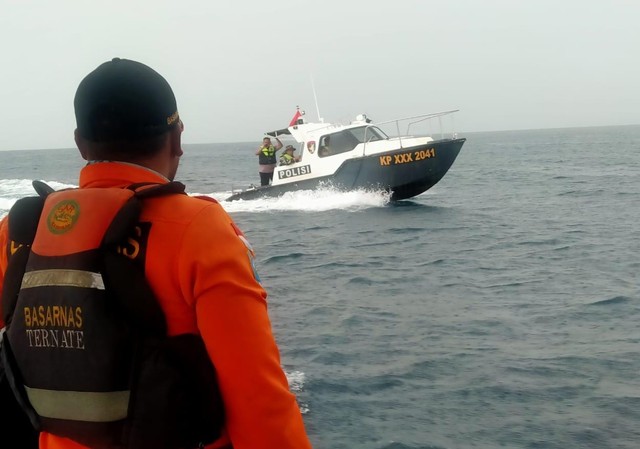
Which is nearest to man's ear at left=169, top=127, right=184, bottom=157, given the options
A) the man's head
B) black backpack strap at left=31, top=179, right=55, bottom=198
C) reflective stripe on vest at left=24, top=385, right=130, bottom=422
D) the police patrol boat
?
the man's head

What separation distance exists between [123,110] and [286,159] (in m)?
19.7

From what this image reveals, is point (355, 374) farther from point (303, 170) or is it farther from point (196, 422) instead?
point (303, 170)

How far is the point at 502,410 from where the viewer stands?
584cm

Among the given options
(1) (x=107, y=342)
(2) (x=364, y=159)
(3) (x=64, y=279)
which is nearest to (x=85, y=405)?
(1) (x=107, y=342)

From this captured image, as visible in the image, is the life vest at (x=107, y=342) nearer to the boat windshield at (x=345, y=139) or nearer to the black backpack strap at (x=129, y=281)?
the black backpack strap at (x=129, y=281)

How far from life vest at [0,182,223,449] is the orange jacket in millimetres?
37

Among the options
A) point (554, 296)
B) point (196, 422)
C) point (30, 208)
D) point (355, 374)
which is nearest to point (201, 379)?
point (196, 422)

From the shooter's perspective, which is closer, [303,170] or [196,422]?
[196,422]

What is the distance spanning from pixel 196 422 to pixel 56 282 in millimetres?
413

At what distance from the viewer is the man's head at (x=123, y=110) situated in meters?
1.59

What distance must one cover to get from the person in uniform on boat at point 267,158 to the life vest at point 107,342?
20569mm

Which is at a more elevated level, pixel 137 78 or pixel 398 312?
pixel 137 78

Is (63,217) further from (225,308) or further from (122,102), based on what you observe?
(225,308)

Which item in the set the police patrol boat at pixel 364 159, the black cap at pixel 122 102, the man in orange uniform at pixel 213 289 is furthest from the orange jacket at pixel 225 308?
the police patrol boat at pixel 364 159
